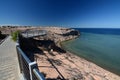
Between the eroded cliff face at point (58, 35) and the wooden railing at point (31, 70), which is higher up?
the wooden railing at point (31, 70)

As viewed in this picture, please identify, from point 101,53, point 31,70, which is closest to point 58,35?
point 101,53

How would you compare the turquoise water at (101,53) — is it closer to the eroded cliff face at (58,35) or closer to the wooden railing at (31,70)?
the eroded cliff face at (58,35)

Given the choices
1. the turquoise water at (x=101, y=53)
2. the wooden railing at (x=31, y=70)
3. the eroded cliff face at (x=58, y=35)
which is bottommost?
the turquoise water at (x=101, y=53)

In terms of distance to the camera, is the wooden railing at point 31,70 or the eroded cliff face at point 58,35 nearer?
the wooden railing at point 31,70

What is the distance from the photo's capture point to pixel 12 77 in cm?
525

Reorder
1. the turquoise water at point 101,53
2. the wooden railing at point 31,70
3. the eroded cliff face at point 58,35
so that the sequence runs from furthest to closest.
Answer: the eroded cliff face at point 58,35 → the turquoise water at point 101,53 → the wooden railing at point 31,70

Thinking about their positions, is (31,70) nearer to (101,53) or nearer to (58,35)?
(101,53)

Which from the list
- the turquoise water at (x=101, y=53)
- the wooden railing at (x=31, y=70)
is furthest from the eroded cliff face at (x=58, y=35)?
the wooden railing at (x=31, y=70)

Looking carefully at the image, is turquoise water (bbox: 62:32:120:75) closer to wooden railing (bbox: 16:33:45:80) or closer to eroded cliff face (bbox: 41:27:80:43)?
eroded cliff face (bbox: 41:27:80:43)

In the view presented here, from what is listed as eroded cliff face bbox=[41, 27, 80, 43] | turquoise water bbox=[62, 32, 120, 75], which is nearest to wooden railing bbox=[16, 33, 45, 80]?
turquoise water bbox=[62, 32, 120, 75]

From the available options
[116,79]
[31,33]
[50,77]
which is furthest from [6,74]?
[31,33]

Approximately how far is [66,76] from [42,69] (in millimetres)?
2321

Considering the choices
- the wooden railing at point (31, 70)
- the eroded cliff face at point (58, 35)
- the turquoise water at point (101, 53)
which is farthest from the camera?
the eroded cliff face at point (58, 35)

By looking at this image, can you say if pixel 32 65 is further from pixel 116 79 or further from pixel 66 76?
pixel 116 79
